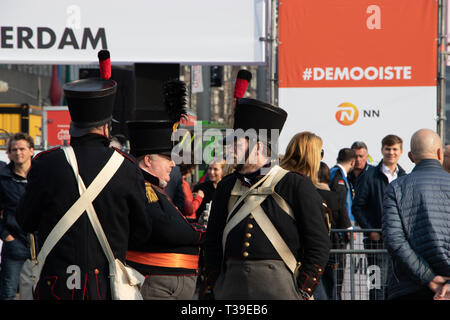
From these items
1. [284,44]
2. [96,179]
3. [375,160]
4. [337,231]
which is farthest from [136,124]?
[375,160]

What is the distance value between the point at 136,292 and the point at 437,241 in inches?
77.0

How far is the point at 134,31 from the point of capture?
8688 mm

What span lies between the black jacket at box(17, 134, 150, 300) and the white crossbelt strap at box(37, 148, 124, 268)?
0.07 feet

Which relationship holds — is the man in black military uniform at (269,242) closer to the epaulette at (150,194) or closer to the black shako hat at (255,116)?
the black shako hat at (255,116)

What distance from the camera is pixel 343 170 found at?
8.70 m

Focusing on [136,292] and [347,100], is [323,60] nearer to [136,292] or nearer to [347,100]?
[347,100]

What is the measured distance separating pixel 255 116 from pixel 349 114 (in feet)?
14.5

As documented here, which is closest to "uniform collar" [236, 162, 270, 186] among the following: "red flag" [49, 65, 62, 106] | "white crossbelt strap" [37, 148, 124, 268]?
"white crossbelt strap" [37, 148, 124, 268]

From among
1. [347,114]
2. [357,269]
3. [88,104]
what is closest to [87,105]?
[88,104]

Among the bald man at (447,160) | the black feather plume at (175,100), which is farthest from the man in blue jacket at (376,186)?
the black feather plume at (175,100)

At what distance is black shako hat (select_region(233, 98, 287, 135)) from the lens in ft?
15.7

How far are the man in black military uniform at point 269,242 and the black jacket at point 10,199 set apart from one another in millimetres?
4048

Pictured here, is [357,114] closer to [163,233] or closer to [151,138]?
[151,138]

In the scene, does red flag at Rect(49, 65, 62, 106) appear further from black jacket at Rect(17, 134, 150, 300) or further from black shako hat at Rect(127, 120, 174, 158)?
black jacket at Rect(17, 134, 150, 300)
